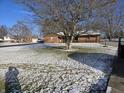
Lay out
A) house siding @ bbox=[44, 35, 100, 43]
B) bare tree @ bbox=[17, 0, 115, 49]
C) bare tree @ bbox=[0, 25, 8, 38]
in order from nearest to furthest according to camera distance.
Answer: bare tree @ bbox=[17, 0, 115, 49] < house siding @ bbox=[44, 35, 100, 43] < bare tree @ bbox=[0, 25, 8, 38]

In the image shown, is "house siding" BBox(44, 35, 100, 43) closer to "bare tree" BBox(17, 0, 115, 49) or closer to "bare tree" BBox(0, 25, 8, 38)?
"bare tree" BBox(17, 0, 115, 49)

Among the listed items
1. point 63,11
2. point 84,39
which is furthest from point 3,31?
point 63,11

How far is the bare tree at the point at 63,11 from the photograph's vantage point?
1855 cm

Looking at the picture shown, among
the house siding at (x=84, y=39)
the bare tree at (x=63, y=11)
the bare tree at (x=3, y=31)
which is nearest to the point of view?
the bare tree at (x=63, y=11)

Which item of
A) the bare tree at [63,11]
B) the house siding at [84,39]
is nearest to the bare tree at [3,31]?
the house siding at [84,39]

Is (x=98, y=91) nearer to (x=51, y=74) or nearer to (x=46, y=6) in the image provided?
(x=51, y=74)

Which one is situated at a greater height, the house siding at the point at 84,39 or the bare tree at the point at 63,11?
the bare tree at the point at 63,11

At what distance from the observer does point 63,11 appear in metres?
18.8

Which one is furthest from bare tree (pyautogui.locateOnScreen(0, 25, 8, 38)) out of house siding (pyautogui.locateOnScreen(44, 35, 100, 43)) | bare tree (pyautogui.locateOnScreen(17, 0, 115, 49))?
bare tree (pyautogui.locateOnScreen(17, 0, 115, 49))

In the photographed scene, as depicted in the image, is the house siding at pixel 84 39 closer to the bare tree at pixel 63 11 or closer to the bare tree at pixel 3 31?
the bare tree at pixel 63 11

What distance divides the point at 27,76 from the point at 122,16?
36666 mm

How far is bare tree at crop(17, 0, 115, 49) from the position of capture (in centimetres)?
1855

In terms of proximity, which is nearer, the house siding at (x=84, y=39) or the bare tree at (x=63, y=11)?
the bare tree at (x=63, y=11)

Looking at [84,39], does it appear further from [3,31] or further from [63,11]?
[3,31]
